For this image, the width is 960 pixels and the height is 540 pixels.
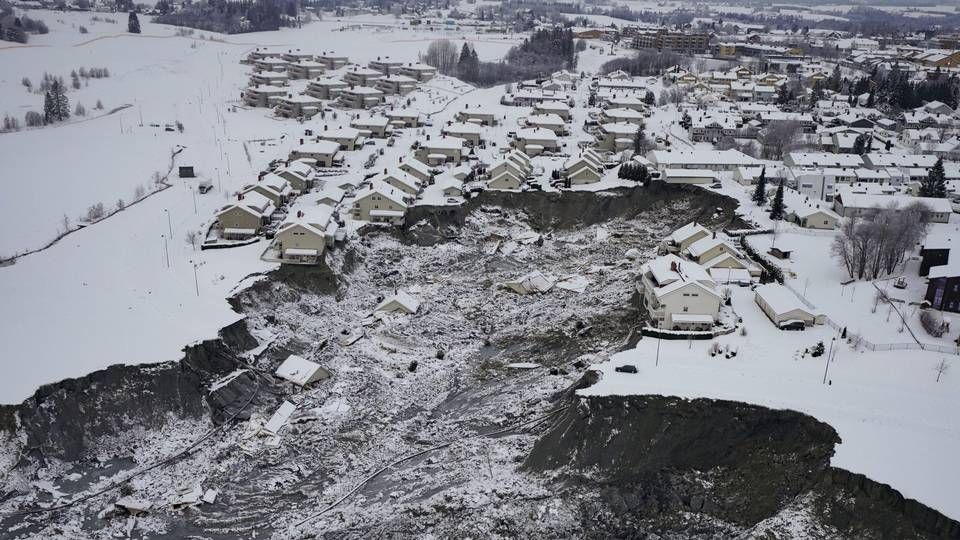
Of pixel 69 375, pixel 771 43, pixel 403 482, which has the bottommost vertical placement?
pixel 403 482

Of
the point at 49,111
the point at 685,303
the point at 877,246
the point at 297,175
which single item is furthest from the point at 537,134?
the point at 49,111

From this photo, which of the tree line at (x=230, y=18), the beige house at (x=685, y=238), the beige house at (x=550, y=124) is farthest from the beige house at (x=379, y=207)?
the tree line at (x=230, y=18)

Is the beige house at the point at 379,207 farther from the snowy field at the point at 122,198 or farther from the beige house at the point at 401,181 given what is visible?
the snowy field at the point at 122,198

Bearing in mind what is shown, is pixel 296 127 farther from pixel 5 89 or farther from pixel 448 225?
pixel 5 89

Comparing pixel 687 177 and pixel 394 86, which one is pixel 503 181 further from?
pixel 394 86

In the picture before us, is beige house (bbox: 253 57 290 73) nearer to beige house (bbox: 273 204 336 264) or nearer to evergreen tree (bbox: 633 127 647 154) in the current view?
evergreen tree (bbox: 633 127 647 154)

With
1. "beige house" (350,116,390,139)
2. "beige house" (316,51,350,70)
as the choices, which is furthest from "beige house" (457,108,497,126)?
"beige house" (316,51,350,70)

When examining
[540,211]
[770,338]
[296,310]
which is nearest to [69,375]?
[296,310]
